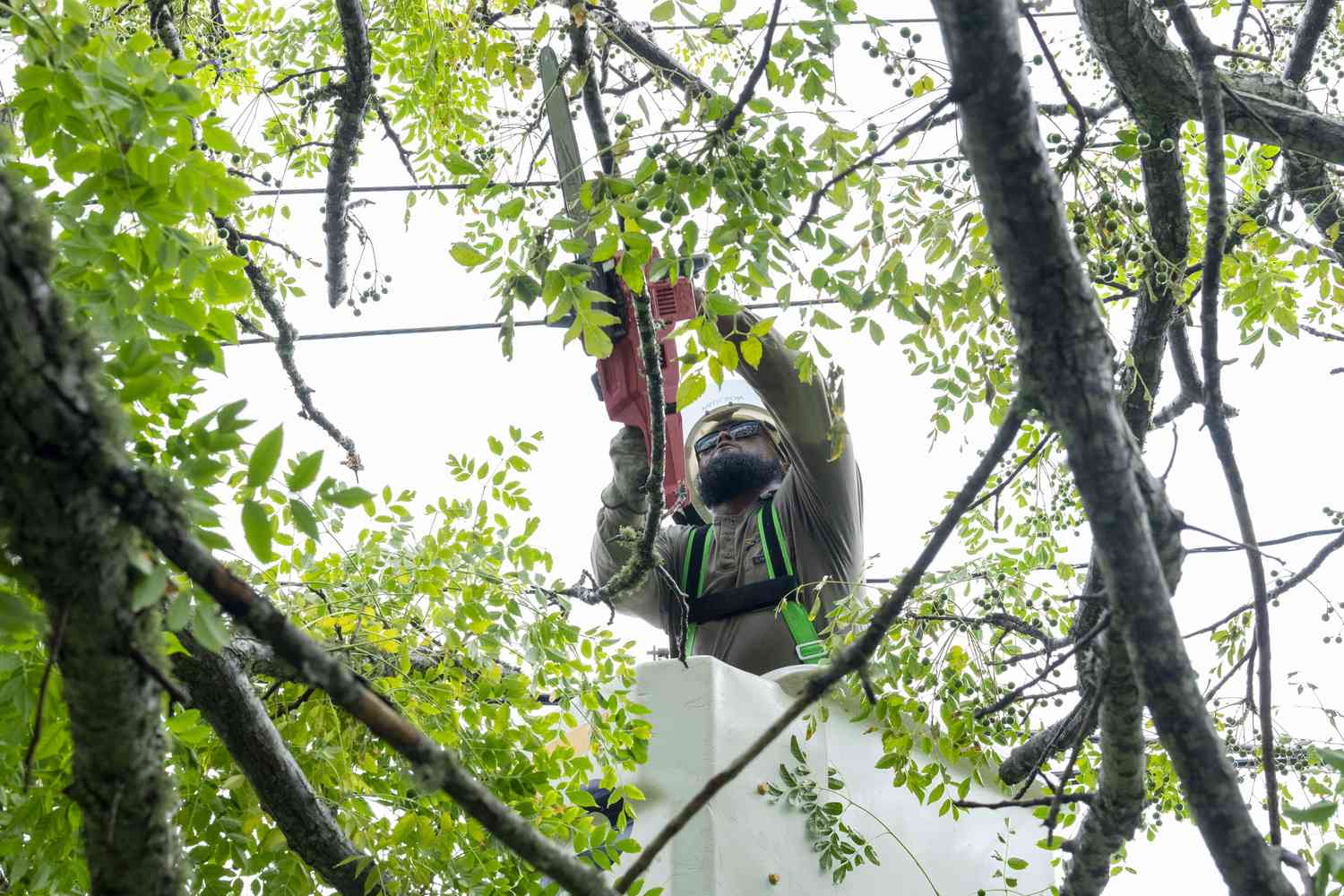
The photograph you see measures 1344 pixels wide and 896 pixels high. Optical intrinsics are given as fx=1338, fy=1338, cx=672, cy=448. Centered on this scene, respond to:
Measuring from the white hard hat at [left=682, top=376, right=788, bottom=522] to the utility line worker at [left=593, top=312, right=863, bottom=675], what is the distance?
5.6 inches

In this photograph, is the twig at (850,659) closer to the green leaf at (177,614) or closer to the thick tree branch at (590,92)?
the green leaf at (177,614)

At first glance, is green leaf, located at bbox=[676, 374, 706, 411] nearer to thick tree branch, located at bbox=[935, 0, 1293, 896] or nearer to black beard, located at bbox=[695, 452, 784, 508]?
thick tree branch, located at bbox=[935, 0, 1293, 896]

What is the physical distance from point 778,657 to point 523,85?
1.93 m

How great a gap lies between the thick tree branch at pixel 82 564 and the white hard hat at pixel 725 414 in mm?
3724

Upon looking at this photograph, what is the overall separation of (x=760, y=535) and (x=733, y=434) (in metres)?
0.69

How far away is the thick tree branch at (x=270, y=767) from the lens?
6.13ft

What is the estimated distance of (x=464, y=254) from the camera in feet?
6.78

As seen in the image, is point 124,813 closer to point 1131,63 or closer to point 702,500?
point 1131,63

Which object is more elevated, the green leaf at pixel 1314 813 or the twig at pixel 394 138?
the twig at pixel 394 138

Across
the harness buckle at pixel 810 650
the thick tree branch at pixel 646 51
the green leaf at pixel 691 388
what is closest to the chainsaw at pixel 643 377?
the thick tree branch at pixel 646 51

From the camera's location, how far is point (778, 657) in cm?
398

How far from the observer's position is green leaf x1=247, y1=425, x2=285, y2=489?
113 centimetres

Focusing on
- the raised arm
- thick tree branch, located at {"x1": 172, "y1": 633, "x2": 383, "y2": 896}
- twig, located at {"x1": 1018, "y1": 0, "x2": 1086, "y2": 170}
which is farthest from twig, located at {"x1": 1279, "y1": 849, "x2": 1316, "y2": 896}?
the raised arm

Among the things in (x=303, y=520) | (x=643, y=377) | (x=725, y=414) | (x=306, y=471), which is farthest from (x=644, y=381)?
(x=306, y=471)
